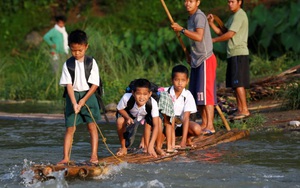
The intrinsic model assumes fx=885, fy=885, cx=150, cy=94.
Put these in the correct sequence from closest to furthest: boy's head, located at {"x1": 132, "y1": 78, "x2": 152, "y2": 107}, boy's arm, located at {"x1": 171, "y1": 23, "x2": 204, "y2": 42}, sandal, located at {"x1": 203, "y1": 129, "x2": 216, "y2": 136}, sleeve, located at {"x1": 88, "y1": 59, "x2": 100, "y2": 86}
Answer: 1. sleeve, located at {"x1": 88, "y1": 59, "x2": 100, "y2": 86}
2. boy's head, located at {"x1": 132, "y1": 78, "x2": 152, "y2": 107}
3. boy's arm, located at {"x1": 171, "y1": 23, "x2": 204, "y2": 42}
4. sandal, located at {"x1": 203, "y1": 129, "x2": 216, "y2": 136}

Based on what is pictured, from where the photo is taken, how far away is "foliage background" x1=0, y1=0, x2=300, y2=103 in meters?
15.5

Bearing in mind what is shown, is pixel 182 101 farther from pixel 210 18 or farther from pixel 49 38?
pixel 49 38

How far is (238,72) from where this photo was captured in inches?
453

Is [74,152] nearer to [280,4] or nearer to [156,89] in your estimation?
[156,89]

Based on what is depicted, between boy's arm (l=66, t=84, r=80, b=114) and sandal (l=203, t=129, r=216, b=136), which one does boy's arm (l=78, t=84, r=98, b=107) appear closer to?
boy's arm (l=66, t=84, r=80, b=114)

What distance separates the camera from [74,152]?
32.1 feet

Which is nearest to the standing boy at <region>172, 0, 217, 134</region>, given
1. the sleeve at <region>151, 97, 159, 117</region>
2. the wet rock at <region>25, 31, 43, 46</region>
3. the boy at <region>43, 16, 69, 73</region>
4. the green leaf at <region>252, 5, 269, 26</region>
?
the sleeve at <region>151, 97, 159, 117</region>

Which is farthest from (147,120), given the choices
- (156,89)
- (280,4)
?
(280,4)

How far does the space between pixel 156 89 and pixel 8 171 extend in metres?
1.75

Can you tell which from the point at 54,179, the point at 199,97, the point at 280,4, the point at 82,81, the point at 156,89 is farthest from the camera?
the point at 280,4

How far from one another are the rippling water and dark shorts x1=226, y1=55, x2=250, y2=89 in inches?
37.1

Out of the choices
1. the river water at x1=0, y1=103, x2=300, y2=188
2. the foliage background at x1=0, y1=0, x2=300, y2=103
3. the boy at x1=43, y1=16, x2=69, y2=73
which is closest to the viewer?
the river water at x1=0, y1=103, x2=300, y2=188

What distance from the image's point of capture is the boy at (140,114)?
8641mm

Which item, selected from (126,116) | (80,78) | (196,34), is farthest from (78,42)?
(196,34)
